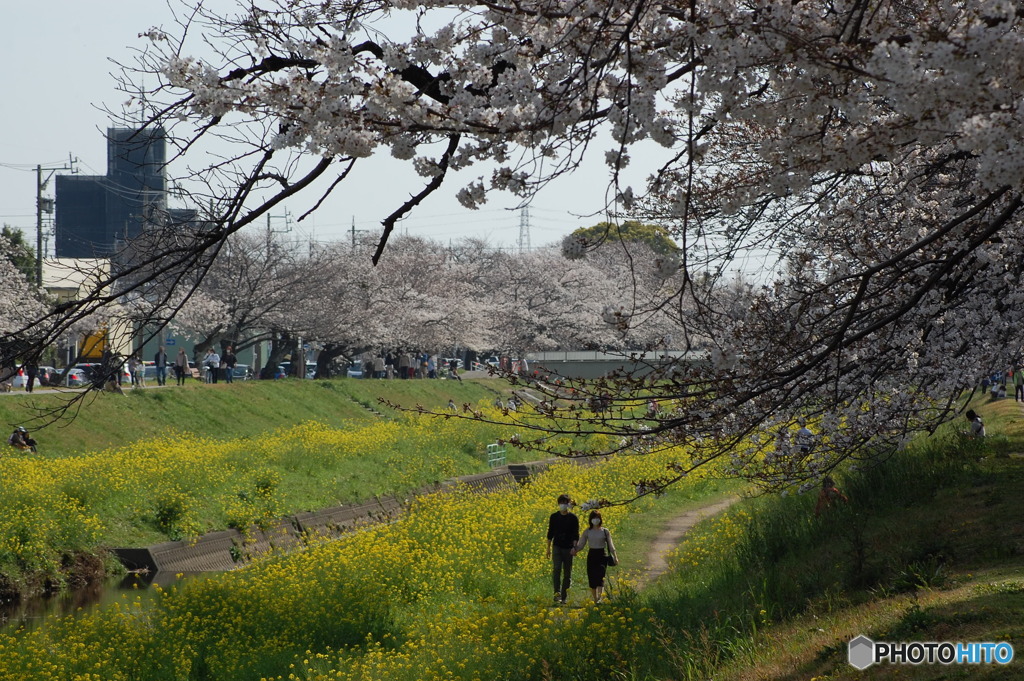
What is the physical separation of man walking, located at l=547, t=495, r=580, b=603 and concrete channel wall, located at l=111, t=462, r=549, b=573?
577 cm

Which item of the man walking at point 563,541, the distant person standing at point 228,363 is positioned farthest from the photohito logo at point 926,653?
the distant person standing at point 228,363

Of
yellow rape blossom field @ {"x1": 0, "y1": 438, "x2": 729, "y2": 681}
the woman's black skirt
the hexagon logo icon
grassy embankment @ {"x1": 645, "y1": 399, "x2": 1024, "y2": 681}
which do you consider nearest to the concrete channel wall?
yellow rape blossom field @ {"x1": 0, "y1": 438, "x2": 729, "y2": 681}

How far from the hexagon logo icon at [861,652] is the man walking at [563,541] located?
5329mm

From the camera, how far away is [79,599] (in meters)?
14.5

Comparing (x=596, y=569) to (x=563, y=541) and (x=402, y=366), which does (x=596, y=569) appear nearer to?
(x=563, y=541)

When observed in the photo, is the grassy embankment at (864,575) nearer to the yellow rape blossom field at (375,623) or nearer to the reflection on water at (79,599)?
the yellow rape blossom field at (375,623)

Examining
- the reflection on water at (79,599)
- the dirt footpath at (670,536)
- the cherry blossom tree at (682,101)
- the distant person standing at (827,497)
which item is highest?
the cherry blossom tree at (682,101)

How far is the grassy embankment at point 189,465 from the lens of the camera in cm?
1569

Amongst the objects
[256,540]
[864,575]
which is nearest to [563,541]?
[864,575]

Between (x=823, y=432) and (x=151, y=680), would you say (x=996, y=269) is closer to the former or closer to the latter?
(x=823, y=432)

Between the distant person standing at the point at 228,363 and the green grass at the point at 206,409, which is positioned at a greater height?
the distant person standing at the point at 228,363

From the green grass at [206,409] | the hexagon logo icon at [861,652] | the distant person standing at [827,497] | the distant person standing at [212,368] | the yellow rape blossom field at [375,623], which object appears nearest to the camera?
the hexagon logo icon at [861,652]

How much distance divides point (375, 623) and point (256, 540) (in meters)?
7.24

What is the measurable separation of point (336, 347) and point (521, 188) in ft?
137
